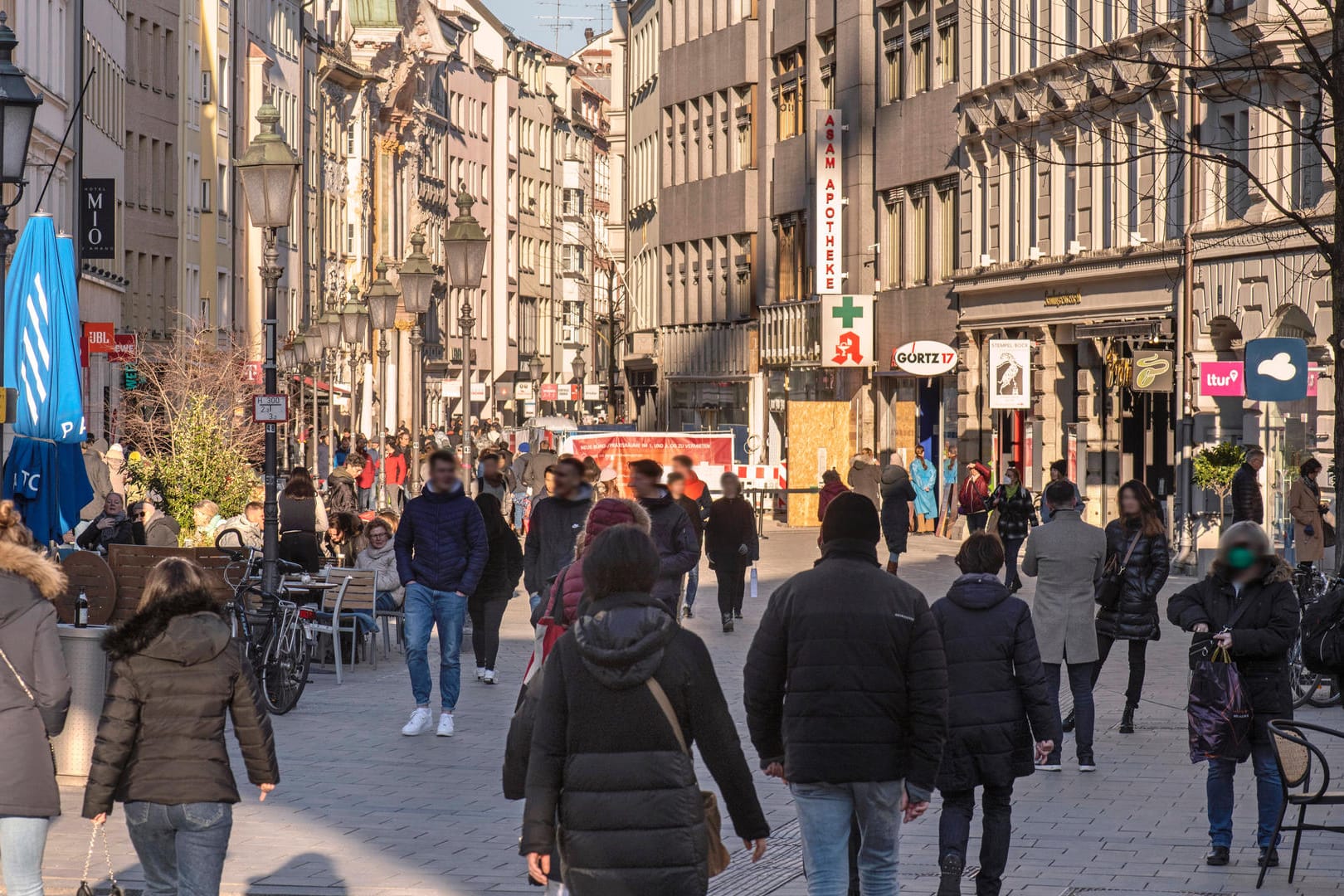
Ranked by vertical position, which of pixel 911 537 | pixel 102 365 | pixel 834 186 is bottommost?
pixel 911 537

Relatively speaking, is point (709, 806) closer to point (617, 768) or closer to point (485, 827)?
point (617, 768)

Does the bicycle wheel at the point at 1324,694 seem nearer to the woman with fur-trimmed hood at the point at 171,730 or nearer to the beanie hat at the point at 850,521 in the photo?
the beanie hat at the point at 850,521

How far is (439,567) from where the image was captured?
48.6 ft

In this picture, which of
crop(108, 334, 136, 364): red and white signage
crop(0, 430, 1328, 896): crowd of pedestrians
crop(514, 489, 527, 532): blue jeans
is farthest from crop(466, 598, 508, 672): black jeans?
crop(108, 334, 136, 364): red and white signage

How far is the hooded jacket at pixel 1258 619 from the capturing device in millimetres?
10422

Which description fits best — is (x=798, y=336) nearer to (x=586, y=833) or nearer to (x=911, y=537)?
(x=911, y=537)

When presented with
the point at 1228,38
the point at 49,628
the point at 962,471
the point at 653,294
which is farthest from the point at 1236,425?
the point at 653,294

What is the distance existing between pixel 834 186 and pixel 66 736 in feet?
121

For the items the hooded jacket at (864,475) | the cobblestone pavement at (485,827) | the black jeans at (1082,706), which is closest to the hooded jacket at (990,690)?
the cobblestone pavement at (485,827)

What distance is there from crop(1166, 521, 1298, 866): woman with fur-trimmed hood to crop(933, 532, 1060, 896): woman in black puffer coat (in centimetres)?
142

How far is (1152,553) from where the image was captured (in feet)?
46.5

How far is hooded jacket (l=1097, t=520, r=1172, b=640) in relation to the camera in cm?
1416

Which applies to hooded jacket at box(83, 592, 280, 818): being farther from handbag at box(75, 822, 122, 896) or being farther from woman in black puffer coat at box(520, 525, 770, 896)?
woman in black puffer coat at box(520, 525, 770, 896)

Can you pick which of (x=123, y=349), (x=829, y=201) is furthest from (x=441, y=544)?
(x=829, y=201)
